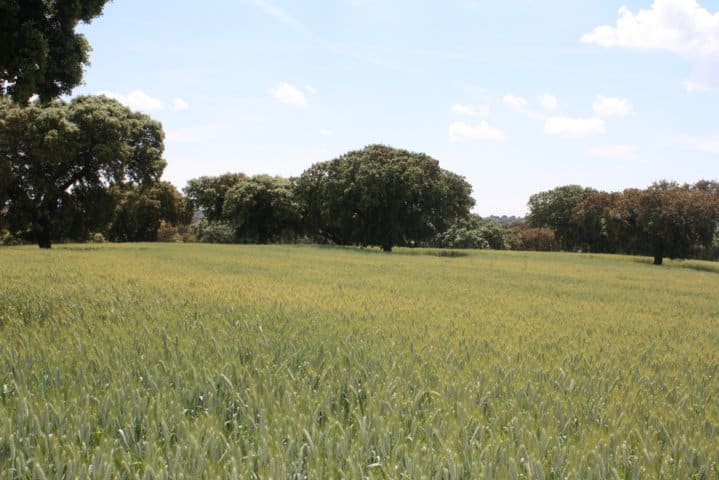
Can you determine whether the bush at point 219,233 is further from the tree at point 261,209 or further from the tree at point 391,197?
the tree at point 391,197

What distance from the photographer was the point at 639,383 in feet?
15.3

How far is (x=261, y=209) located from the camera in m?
61.0

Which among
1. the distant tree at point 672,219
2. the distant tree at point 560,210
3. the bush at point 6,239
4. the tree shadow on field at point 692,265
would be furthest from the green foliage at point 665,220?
the bush at point 6,239

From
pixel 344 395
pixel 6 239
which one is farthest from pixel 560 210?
pixel 344 395

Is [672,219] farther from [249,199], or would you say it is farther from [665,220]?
[249,199]

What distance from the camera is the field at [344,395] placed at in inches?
111

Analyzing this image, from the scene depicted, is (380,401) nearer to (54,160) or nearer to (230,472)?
(230,472)

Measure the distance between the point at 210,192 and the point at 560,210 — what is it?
56.0 meters

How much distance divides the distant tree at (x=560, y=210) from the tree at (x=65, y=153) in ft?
223

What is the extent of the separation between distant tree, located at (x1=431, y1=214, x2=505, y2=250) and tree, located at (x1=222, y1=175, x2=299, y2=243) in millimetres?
22966

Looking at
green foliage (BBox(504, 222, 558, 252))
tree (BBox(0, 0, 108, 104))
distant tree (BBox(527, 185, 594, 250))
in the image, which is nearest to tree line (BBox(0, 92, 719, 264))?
distant tree (BBox(527, 185, 594, 250))

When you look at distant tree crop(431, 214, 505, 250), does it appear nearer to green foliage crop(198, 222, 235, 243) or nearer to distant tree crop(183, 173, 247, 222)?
green foliage crop(198, 222, 235, 243)

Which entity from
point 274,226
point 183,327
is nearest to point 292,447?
point 183,327

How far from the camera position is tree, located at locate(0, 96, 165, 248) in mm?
30922
